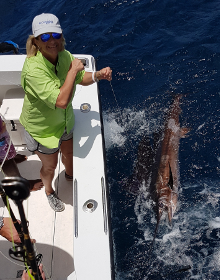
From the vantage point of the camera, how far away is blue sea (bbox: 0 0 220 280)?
367 centimetres

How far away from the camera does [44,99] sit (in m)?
2.41

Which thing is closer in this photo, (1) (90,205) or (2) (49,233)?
(1) (90,205)

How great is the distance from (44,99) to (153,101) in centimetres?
351

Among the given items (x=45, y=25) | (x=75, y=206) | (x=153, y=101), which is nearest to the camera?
(x=45, y=25)

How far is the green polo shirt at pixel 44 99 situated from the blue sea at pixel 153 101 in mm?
1706

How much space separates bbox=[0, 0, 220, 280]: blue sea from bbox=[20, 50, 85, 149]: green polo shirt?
1706 mm

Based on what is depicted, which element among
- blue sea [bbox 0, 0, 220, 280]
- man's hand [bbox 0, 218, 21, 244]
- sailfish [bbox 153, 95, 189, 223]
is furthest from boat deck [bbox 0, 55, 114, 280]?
sailfish [bbox 153, 95, 189, 223]

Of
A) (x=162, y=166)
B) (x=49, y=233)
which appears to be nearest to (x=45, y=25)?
(x=49, y=233)

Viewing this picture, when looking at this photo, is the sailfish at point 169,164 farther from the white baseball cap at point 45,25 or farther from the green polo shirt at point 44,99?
the white baseball cap at point 45,25

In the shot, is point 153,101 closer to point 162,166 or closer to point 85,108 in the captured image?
point 162,166

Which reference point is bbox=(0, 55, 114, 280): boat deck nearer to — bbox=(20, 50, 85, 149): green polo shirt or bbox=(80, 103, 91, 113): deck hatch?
bbox=(80, 103, 91, 113): deck hatch

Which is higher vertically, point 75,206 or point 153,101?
point 153,101

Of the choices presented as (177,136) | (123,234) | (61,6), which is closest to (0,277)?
(123,234)

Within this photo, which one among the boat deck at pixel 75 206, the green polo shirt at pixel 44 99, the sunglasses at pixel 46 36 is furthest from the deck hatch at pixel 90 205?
the sunglasses at pixel 46 36
